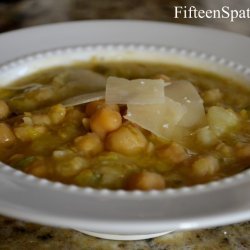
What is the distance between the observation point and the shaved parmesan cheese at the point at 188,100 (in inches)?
79.4

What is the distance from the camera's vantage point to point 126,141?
1.85 meters

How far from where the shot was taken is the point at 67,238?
72.6 inches

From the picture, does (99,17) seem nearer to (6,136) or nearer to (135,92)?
(135,92)

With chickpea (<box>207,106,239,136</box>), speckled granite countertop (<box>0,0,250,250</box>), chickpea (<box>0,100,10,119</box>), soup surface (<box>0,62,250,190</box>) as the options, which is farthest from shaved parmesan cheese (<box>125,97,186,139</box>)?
chickpea (<box>0,100,10,119</box>)

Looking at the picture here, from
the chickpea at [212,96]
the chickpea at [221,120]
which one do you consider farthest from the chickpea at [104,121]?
the chickpea at [212,96]

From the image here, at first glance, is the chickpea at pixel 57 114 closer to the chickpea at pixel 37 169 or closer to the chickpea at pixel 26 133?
the chickpea at pixel 26 133

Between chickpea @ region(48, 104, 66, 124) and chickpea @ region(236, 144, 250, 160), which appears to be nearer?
chickpea @ region(236, 144, 250, 160)

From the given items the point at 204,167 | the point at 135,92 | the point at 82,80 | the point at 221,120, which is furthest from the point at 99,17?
the point at 204,167

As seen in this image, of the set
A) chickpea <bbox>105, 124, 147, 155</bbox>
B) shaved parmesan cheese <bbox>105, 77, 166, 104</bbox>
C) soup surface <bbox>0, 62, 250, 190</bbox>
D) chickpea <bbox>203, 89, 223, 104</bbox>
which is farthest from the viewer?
chickpea <bbox>203, 89, 223, 104</bbox>

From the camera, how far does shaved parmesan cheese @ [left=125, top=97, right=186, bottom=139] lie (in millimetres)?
1927

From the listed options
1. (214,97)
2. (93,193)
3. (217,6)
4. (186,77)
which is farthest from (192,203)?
(217,6)

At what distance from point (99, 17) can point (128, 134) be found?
80.0 inches

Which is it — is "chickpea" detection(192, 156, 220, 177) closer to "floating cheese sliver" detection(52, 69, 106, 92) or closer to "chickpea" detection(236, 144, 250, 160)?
"chickpea" detection(236, 144, 250, 160)

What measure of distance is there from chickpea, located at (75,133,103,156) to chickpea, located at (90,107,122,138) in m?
0.05
